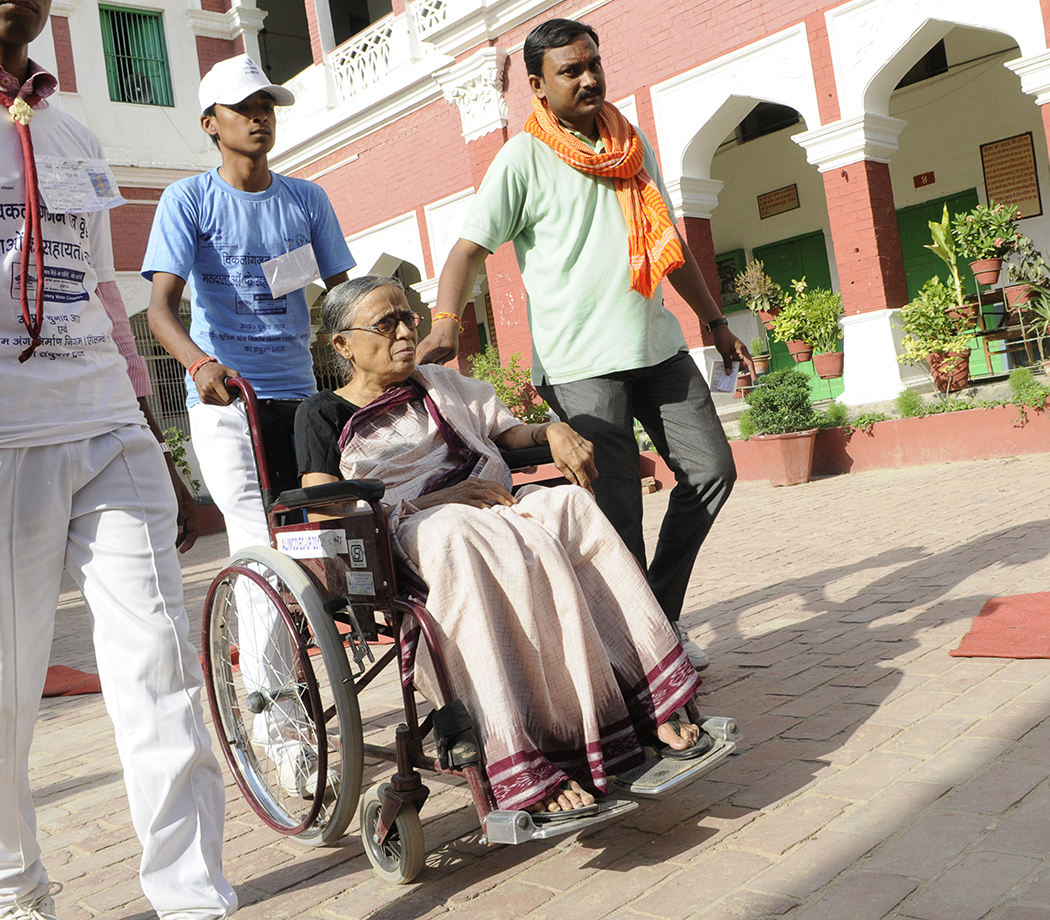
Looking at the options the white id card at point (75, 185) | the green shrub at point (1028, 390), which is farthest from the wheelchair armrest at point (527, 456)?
the green shrub at point (1028, 390)

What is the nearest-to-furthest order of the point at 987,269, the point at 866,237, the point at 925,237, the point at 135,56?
1. the point at 987,269
2. the point at 866,237
3. the point at 925,237
4. the point at 135,56

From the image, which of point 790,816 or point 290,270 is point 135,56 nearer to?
point 290,270

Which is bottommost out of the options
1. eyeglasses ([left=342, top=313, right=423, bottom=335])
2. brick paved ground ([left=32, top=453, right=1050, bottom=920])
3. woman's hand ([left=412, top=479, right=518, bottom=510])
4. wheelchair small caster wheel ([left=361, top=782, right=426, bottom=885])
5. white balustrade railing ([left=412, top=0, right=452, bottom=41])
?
brick paved ground ([left=32, top=453, right=1050, bottom=920])

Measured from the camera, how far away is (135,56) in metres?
17.7

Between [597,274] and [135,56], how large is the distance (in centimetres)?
1690

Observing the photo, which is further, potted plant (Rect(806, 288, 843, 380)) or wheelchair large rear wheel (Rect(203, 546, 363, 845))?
potted plant (Rect(806, 288, 843, 380))

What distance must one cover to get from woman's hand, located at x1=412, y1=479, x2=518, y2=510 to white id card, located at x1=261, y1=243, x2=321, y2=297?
1017mm

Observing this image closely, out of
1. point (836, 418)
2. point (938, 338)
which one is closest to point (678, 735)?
point (836, 418)

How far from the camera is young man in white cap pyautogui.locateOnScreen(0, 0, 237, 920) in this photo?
6.64 feet

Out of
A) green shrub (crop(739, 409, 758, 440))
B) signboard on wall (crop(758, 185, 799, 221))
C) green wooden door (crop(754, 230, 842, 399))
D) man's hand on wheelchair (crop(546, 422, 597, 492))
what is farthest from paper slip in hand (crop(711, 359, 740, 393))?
signboard on wall (crop(758, 185, 799, 221))

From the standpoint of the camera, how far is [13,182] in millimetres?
2064

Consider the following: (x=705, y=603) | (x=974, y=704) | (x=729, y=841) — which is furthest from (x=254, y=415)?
(x=705, y=603)

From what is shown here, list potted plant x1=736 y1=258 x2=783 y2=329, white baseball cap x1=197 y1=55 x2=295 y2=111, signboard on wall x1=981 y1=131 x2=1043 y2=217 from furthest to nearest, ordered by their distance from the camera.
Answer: potted plant x1=736 y1=258 x2=783 y2=329
signboard on wall x1=981 y1=131 x2=1043 y2=217
white baseball cap x1=197 y1=55 x2=295 y2=111

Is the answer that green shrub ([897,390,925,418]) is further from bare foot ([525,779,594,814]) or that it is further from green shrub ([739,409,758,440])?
bare foot ([525,779,594,814])
